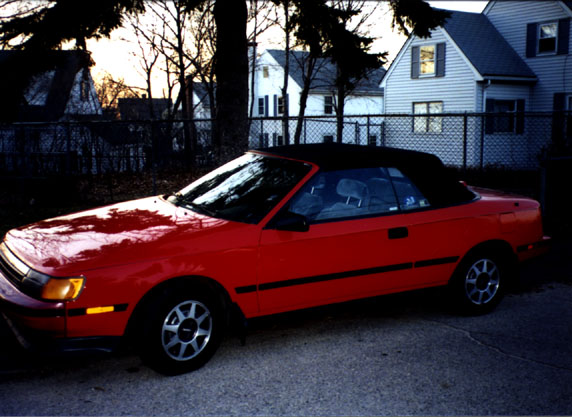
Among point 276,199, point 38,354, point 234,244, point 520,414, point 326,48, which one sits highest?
point 326,48

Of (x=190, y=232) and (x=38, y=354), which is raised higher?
(x=190, y=232)

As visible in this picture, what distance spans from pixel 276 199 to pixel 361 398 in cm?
167

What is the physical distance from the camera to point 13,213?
36.3 feet

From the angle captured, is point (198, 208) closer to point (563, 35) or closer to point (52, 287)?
point (52, 287)

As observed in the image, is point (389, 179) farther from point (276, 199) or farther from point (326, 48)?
point (326, 48)

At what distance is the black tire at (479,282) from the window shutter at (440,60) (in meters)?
22.4

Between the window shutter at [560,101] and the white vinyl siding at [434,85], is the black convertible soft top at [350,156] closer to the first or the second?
the white vinyl siding at [434,85]

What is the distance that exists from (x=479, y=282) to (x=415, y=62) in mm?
23927

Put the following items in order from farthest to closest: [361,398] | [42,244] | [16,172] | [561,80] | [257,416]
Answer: [561,80]
[16,172]
[42,244]
[361,398]
[257,416]

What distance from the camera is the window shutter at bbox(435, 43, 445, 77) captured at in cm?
→ 2681

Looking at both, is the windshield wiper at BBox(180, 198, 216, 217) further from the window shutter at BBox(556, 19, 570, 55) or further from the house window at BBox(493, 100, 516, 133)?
the window shutter at BBox(556, 19, 570, 55)

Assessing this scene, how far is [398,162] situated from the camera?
5445 millimetres

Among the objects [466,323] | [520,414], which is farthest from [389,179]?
[520,414]

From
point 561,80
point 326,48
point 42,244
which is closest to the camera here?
point 42,244
